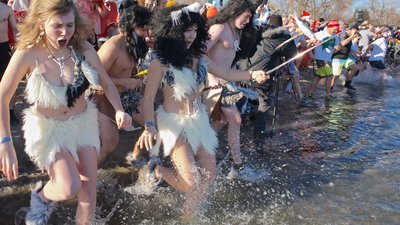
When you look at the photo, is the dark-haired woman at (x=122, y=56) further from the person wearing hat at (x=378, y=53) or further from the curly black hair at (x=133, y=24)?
the person wearing hat at (x=378, y=53)

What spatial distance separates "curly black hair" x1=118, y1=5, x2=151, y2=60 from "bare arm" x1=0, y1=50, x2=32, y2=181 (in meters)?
1.27

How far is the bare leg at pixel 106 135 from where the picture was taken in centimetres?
370

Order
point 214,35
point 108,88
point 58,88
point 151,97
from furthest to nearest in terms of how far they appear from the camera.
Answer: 1. point 214,35
2. point 151,97
3. point 108,88
4. point 58,88

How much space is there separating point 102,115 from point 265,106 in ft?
9.37

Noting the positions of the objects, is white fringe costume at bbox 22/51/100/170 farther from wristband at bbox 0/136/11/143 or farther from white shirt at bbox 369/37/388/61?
white shirt at bbox 369/37/388/61

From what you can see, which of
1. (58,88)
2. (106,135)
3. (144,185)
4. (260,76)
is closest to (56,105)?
(58,88)

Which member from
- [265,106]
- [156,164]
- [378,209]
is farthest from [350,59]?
[156,164]

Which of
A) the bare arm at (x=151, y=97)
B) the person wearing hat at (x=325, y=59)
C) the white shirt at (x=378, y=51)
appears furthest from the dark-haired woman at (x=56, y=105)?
the white shirt at (x=378, y=51)

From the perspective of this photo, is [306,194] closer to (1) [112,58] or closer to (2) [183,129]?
(2) [183,129]

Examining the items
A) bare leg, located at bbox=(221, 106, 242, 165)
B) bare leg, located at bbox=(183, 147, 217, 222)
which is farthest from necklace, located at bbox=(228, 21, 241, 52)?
bare leg, located at bbox=(183, 147, 217, 222)

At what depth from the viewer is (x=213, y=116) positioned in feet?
14.6

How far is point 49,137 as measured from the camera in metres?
2.79

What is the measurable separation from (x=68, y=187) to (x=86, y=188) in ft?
0.66

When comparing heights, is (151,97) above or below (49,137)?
above
